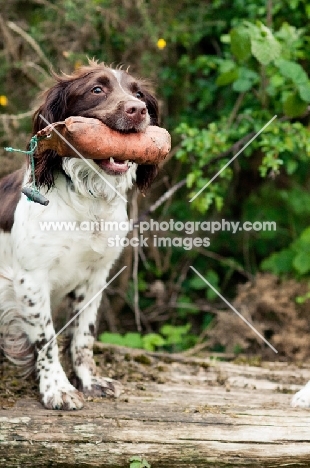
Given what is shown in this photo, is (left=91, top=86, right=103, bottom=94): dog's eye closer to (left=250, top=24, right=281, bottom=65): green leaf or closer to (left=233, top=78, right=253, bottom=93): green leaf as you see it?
(left=250, top=24, right=281, bottom=65): green leaf

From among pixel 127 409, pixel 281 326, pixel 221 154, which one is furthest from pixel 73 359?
pixel 281 326

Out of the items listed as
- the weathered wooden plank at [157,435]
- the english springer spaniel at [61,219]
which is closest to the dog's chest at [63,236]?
the english springer spaniel at [61,219]

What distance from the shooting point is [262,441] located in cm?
306

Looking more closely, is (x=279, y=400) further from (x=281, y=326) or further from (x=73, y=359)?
(x=281, y=326)

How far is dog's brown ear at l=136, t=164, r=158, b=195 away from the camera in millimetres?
3574

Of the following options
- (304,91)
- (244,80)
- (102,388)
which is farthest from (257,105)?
(102,388)

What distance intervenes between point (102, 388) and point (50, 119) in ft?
4.37

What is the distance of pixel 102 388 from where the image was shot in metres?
3.57

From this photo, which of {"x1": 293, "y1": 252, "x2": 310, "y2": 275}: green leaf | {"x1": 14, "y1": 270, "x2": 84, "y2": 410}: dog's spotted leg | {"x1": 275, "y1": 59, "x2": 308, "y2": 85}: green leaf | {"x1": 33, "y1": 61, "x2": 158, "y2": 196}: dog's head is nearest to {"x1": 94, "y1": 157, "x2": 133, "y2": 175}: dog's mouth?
{"x1": 33, "y1": 61, "x2": 158, "y2": 196}: dog's head

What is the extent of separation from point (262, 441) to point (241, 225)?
10.5 feet

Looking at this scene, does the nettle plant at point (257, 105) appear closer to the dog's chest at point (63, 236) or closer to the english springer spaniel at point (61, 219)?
the english springer spaniel at point (61, 219)

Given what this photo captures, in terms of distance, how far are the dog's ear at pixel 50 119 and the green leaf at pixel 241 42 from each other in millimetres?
1302

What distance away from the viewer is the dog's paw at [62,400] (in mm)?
3279

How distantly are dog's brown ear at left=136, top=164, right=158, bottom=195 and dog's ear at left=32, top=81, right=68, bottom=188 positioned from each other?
47 centimetres
